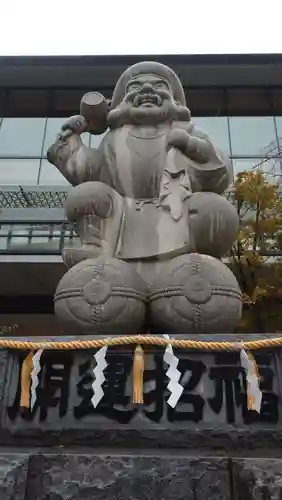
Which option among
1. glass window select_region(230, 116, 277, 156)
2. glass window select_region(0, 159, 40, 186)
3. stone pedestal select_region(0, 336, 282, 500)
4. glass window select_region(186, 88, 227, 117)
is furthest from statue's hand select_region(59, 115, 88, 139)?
glass window select_region(186, 88, 227, 117)

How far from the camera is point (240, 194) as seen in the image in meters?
7.39

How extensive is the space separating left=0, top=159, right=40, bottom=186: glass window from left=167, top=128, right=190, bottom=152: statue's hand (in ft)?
27.9

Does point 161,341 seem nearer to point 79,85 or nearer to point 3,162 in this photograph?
point 3,162

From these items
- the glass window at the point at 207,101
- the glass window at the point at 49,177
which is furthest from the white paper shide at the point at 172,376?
the glass window at the point at 207,101

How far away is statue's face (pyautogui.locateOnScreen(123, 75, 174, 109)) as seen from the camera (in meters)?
2.93

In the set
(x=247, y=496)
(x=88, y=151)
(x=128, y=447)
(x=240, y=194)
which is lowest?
(x=247, y=496)

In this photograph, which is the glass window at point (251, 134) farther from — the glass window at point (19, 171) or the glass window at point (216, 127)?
the glass window at point (19, 171)

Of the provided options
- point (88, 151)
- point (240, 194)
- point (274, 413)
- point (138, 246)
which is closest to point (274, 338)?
point (274, 413)

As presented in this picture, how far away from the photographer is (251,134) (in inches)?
460

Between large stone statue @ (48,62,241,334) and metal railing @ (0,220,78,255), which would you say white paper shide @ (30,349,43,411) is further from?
metal railing @ (0,220,78,255)

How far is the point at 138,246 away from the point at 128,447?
3.57 feet

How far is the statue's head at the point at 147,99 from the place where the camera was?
2.89 meters

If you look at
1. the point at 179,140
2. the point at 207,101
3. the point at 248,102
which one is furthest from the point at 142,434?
the point at 248,102

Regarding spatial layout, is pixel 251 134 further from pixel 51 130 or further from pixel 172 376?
pixel 172 376
